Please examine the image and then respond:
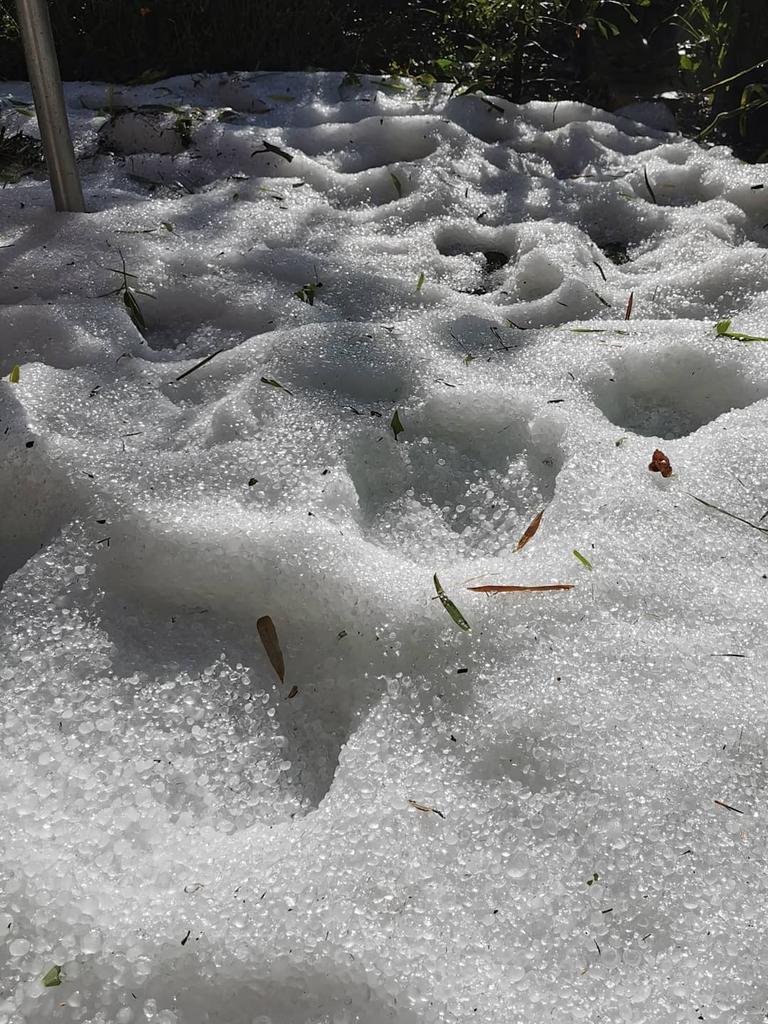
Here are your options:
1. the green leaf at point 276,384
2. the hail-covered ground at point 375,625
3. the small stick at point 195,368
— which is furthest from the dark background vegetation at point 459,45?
the green leaf at point 276,384

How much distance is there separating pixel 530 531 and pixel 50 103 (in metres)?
1.64

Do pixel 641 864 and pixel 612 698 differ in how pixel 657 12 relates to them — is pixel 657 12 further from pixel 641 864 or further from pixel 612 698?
pixel 641 864

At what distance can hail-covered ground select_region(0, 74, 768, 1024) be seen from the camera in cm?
108

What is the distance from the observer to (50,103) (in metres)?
2.21

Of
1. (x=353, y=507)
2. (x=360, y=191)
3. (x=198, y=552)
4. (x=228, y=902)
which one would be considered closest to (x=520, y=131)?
(x=360, y=191)

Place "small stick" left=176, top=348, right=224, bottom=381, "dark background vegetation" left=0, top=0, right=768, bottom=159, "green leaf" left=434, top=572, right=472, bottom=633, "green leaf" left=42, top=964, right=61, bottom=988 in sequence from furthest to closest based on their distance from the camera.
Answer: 1. "dark background vegetation" left=0, top=0, right=768, bottom=159
2. "small stick" left=176, top=348, right=224, bottom=381
3. "green leaf" left=434, top=572, right=472, bottom=633
4. "green leaf" left=42, top=964, right=61, bottom=988

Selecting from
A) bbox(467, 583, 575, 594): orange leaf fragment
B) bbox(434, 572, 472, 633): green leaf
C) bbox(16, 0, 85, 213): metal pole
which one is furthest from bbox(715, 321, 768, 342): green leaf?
bbox(16, 0, 85, 213): metal pole

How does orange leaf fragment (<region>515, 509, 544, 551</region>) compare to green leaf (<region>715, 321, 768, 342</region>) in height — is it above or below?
below

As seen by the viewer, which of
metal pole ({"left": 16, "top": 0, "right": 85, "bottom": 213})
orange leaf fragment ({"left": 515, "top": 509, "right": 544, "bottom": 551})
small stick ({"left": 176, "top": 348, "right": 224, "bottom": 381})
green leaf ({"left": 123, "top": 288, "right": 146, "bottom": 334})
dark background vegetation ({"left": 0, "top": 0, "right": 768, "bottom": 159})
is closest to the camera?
orange leaf fragment ({"left": 515, "top": 509, "right": 544, "bottom": 551})

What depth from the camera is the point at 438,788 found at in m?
1.24

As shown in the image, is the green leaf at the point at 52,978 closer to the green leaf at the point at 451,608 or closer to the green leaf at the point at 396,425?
the green leaf at the point at 451,608

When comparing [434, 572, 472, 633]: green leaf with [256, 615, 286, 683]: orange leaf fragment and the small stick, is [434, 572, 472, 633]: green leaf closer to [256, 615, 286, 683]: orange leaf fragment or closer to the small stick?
[256, 615, 286, 683]: orange leaf fragment

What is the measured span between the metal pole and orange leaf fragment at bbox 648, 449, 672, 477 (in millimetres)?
1700

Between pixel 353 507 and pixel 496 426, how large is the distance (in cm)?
40
